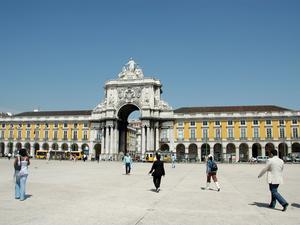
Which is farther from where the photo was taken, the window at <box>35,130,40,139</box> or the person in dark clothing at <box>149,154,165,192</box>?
the window at <box>35,130,40,139</box>

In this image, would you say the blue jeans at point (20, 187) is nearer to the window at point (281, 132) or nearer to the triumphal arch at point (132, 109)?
the triumphal arch at point (132, 109)

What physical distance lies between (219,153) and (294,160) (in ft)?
56.7

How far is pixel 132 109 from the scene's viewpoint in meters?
89.8

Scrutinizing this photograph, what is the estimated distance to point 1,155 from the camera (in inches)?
3716

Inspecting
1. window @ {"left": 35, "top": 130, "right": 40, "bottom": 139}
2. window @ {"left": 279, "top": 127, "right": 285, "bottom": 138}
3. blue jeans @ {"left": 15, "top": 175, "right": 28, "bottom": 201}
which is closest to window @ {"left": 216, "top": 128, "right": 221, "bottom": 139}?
window @ {"left": 279, "top": 127, "right": 285, "bottom": 138}

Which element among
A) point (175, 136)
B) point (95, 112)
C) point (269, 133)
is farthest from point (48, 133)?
point (269, 133)

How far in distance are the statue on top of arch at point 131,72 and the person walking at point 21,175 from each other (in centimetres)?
7587

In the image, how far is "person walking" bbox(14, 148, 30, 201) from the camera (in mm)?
11734

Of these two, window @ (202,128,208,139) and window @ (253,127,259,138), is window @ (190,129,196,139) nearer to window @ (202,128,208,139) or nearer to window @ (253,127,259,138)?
window @ (202,128,208,139)

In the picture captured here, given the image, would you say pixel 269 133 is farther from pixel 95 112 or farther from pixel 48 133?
pixel 48 133

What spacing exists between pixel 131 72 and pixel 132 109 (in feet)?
32.3

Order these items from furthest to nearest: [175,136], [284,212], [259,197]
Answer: [175,136] → [259,197] → [284,212]

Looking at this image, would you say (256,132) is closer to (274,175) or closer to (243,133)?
(243,133)

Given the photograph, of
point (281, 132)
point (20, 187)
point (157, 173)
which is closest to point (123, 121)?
point (281, 132)
